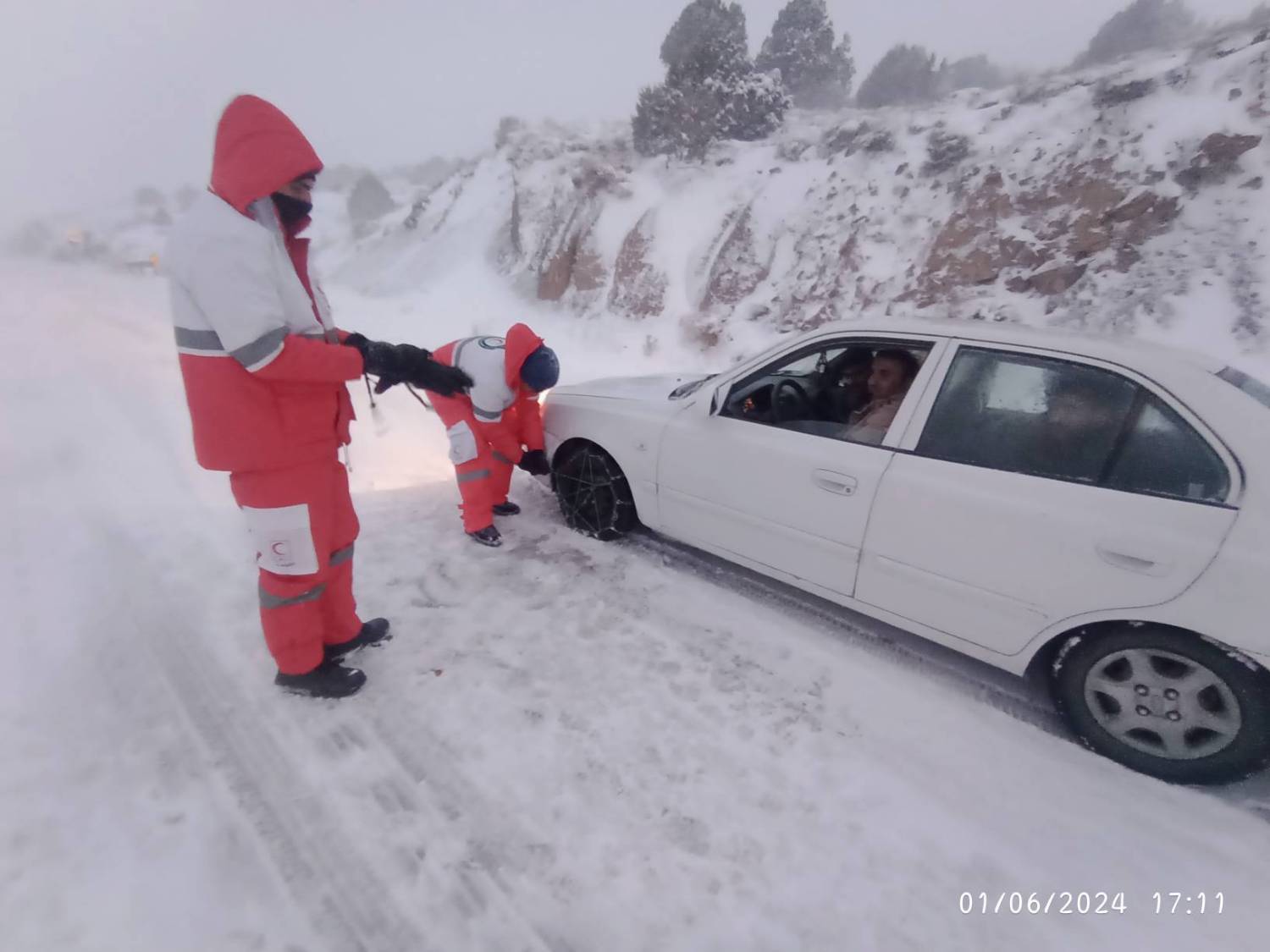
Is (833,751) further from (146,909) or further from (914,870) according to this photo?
(146,909)

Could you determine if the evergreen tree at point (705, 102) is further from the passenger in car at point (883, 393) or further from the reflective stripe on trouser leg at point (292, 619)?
the reflective stripe on trouser leg at point (292, 619)

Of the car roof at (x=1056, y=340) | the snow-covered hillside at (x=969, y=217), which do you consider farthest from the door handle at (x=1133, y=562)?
the snow-covered hillside at (x=969, y=217)

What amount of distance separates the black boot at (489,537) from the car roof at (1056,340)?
92.4 inches

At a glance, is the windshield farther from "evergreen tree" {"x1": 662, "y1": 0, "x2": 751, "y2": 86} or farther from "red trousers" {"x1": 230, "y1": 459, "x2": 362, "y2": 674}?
"evergreen tree" {"x1": 662, "y1": 0, "x2": 751, "y2": 86}

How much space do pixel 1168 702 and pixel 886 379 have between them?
1.71 metres

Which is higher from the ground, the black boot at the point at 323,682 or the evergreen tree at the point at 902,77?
the evergreen tree at the point at 902,77

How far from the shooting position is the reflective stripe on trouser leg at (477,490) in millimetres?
3727

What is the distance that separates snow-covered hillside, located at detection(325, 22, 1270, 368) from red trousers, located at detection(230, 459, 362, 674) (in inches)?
286

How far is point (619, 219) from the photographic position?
11.7m

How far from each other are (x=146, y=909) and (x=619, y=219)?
39.0ft

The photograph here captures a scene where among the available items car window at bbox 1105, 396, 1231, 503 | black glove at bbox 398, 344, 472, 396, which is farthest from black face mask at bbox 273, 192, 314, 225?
car window at bbox 1105, 396, 1231, 503

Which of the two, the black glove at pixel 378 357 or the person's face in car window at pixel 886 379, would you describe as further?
the person's face in car window at pixel 886 379

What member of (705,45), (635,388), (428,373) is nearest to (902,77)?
(705,45)

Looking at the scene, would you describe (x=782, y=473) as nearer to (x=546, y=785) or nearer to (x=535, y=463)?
(x=546, y=785)
